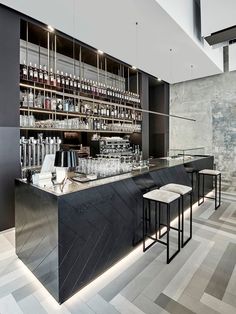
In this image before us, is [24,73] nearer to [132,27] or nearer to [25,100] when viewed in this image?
[25,100]

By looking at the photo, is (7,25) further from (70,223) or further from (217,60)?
(217,60)

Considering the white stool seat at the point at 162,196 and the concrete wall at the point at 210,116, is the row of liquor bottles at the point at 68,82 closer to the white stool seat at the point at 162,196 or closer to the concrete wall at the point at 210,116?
the concrete wall at the point at 210,116

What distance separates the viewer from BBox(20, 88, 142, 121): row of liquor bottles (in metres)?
3.81

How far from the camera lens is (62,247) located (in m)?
1.87

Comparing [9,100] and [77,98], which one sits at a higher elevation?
[77,98]

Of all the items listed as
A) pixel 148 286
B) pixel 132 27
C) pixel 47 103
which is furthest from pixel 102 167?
pixel 132 27

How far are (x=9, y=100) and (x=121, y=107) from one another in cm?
327

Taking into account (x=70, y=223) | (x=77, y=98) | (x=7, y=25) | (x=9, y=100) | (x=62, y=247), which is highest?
(x=7, y=25)

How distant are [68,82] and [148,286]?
3.95 metres

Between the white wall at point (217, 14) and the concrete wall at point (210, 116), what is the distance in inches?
118

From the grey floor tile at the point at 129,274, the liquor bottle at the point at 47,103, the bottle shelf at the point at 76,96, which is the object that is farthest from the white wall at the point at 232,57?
the grey floor tile at the point at 129,274

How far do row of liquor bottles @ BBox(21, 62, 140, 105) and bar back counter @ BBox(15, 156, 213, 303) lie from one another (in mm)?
2283

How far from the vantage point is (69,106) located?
445 centimetres

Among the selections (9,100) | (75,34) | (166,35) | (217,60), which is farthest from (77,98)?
(217,60)
